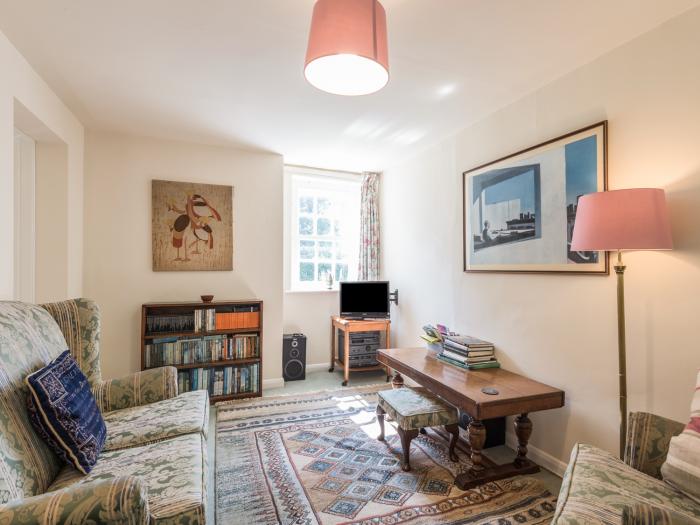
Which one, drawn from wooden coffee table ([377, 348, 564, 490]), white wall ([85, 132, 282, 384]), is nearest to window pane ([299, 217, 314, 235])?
white wall ([85, 132, 282, 384])

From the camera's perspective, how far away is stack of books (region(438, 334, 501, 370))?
8.60 feet

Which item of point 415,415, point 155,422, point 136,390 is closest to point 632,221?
point 415,415

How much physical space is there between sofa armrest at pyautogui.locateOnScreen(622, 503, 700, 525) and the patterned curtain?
11.8ft

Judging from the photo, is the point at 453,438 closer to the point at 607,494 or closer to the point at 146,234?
the point at 607,494

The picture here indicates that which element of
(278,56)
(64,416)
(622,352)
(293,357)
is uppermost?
(278,56)

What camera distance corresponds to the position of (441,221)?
3389 mm

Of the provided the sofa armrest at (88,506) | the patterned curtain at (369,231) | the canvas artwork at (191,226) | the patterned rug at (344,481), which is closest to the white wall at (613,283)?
the patterned rug at (344,481)

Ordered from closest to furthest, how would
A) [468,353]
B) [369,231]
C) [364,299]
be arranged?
1. [468,353]
2. [364,299]
3. [369,231]

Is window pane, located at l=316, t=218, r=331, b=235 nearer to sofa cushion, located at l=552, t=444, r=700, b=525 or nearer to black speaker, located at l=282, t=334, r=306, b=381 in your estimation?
black speaker, located at l=282, t=334, r=306, b=381

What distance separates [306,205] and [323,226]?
1.13 feet

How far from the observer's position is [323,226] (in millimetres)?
4652

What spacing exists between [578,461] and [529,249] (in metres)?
1.33

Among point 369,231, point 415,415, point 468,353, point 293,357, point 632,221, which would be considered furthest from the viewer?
point 369,231

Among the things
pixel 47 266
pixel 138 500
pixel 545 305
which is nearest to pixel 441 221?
pixel 545 305
